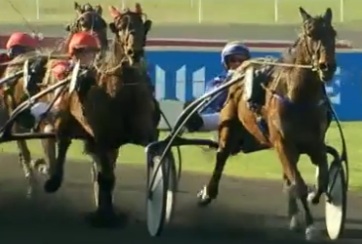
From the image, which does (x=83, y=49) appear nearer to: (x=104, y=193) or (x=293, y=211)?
(x=104, y=193)

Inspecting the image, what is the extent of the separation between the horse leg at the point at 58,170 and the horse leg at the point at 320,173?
2.00 metres

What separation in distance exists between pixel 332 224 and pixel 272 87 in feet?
3.51

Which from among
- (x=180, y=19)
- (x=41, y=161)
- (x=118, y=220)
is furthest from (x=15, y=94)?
(x=180, y=19)

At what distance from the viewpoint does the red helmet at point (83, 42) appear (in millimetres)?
10961

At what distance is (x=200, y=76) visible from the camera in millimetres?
17828

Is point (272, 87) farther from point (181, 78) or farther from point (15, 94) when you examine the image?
point (181, 78)

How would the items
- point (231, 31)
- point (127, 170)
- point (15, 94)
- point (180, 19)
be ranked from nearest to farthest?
point (15, 94), point (127, 170), point (231, 31), point (180, 19)

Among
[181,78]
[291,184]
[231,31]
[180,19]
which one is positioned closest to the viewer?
[291,184]

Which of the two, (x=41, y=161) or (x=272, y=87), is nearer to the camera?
(x=272, y=87)

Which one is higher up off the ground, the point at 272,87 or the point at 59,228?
the point at 272,87

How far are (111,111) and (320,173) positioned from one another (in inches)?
63.0

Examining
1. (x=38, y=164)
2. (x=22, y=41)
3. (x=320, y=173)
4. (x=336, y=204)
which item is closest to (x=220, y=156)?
(x=336, y=204)

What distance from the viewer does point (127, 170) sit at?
14453mm

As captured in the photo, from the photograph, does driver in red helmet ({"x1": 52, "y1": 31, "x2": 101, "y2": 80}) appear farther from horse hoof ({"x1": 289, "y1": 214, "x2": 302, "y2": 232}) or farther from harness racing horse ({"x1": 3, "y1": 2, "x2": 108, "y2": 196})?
horse hoof ({"x1": 289, "y1": 214, "x2": 302, "y2": 232})
